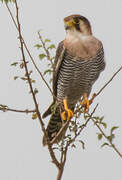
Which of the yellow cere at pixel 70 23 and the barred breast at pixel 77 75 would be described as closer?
the yellow cere at pixel 70 23

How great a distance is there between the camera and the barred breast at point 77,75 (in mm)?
1337

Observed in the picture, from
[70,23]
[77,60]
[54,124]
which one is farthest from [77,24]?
[54,124]

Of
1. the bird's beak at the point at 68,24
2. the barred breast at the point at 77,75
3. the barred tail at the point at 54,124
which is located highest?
the bird's beak at the point at 68,24

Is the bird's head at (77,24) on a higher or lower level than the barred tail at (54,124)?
higher

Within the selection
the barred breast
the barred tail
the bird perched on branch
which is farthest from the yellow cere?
the barred tail

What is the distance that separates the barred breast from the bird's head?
0.11 m

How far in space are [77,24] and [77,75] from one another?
0.24 meters

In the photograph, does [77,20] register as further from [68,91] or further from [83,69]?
[68,91]

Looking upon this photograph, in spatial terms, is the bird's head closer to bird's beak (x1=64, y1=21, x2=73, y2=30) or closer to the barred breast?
bird's beak (x1=64, y1=21, x2=73, y2=30)

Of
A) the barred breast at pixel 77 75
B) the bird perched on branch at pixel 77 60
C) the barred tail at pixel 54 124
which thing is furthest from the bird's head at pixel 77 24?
the barred tail at pixel 54 124

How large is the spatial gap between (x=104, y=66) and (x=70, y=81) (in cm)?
19

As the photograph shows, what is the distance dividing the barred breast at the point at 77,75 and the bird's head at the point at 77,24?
0.11m

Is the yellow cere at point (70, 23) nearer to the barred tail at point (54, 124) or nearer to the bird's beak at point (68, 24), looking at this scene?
the bird's beak at point (68, 24)

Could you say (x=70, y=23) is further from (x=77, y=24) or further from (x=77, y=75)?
(x=77, y=75)
